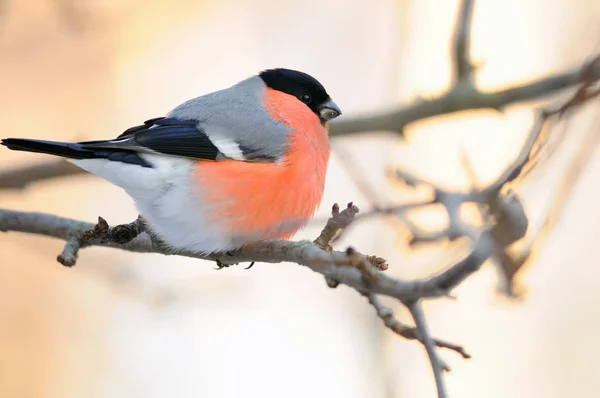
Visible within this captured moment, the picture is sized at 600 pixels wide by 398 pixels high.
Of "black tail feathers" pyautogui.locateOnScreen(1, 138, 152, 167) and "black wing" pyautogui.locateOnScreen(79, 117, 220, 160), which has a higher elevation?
"black tail feathers" pyautogui.locateOnScreen(1, 138, 152, 167)

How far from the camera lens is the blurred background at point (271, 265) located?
3.99 metres

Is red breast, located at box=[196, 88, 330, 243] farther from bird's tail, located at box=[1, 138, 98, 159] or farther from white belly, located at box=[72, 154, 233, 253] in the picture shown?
bird's tail, located at box=[1, 138, 98, 159]

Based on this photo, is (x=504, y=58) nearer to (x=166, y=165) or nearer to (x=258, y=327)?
(x=258, y=327)

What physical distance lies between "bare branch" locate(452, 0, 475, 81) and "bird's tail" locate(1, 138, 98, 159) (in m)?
1.18

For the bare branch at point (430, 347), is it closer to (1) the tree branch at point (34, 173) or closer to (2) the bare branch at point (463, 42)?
(2) the bare branch at point (463, 42)

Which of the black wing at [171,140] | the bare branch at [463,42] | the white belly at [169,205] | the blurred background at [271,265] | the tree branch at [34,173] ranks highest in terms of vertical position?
the bare branch at [463,42]

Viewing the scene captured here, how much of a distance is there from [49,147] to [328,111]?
1.18 m

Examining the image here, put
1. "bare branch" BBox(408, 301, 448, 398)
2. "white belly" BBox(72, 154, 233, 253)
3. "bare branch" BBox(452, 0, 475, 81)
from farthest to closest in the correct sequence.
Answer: "bare branch" BBox(452, 0, 475, 81)
"white belly" BBox(72, 154, 233, 253)
"bare branch" BBox(408, 301, 448, 398)

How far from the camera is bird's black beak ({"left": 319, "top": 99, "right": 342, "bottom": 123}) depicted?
269 cm

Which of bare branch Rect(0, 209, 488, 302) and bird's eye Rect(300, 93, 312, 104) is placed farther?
bird's eye Rect(300, 93, 312, 104)

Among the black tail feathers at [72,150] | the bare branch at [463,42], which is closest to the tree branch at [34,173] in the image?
the black tail feathers at [72,150]

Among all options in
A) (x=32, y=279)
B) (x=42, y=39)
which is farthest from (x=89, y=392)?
(x=42, y=39)

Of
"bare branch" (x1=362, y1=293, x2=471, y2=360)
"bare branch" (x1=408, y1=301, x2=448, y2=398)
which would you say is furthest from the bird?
"bare branch" (x1=408, y1=301, x2=448, y2=398)

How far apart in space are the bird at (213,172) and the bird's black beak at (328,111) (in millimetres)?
199
